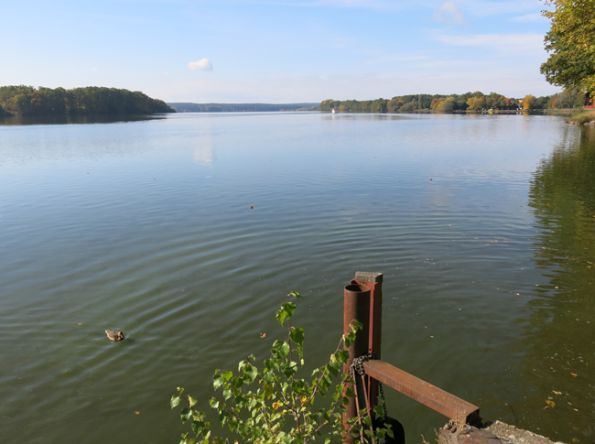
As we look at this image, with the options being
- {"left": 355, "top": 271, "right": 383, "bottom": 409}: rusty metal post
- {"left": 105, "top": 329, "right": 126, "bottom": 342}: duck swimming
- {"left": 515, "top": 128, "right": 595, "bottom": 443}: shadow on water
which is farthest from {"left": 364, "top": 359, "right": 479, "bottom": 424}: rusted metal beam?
{"left": 105, "top": 329, "right": 126, "bottom": 342}: duck swimming

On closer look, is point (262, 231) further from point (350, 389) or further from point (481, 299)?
point (350, 389)

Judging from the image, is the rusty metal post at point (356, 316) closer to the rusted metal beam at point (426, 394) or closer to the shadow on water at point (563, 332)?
the rusted metal beam at point (426, 394)

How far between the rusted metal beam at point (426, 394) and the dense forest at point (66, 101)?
17139 cm

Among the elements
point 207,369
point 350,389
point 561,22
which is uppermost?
point 561,22

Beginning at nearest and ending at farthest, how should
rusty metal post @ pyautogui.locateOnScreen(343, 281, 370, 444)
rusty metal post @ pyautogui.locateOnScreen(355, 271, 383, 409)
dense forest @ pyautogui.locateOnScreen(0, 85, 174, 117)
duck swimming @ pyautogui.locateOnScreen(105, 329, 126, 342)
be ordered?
rusty metal post @ pyautogui.locateOnScreen(343, 281, 370, 444) → rusty metal post @ pyautogui.locateOnScreen(355, 271, 383, 409) → duck swimming @ pyautogui.locateOnScreen(105, 329, 126, 342) → dense forest @ pyautogui.locateOnScreen(0, 85, 174, 117)

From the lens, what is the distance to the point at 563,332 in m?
9.12

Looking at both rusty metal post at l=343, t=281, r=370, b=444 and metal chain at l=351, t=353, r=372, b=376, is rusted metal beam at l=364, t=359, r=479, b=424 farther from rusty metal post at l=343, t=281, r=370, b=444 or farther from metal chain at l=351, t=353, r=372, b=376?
rusty metal post at l=343, t=281, r=370, b=444

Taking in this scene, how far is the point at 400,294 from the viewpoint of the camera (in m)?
11.0

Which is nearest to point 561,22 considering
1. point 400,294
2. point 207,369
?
point 400,294

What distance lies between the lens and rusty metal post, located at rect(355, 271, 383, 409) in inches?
211

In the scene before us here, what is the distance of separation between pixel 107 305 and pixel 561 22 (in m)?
25.7

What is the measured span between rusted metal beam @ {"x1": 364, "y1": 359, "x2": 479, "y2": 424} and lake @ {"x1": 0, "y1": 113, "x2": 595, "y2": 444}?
2.03m

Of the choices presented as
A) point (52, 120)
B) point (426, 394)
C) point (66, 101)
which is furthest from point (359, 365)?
point (66, 101)

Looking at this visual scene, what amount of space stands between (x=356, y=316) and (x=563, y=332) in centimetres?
613
